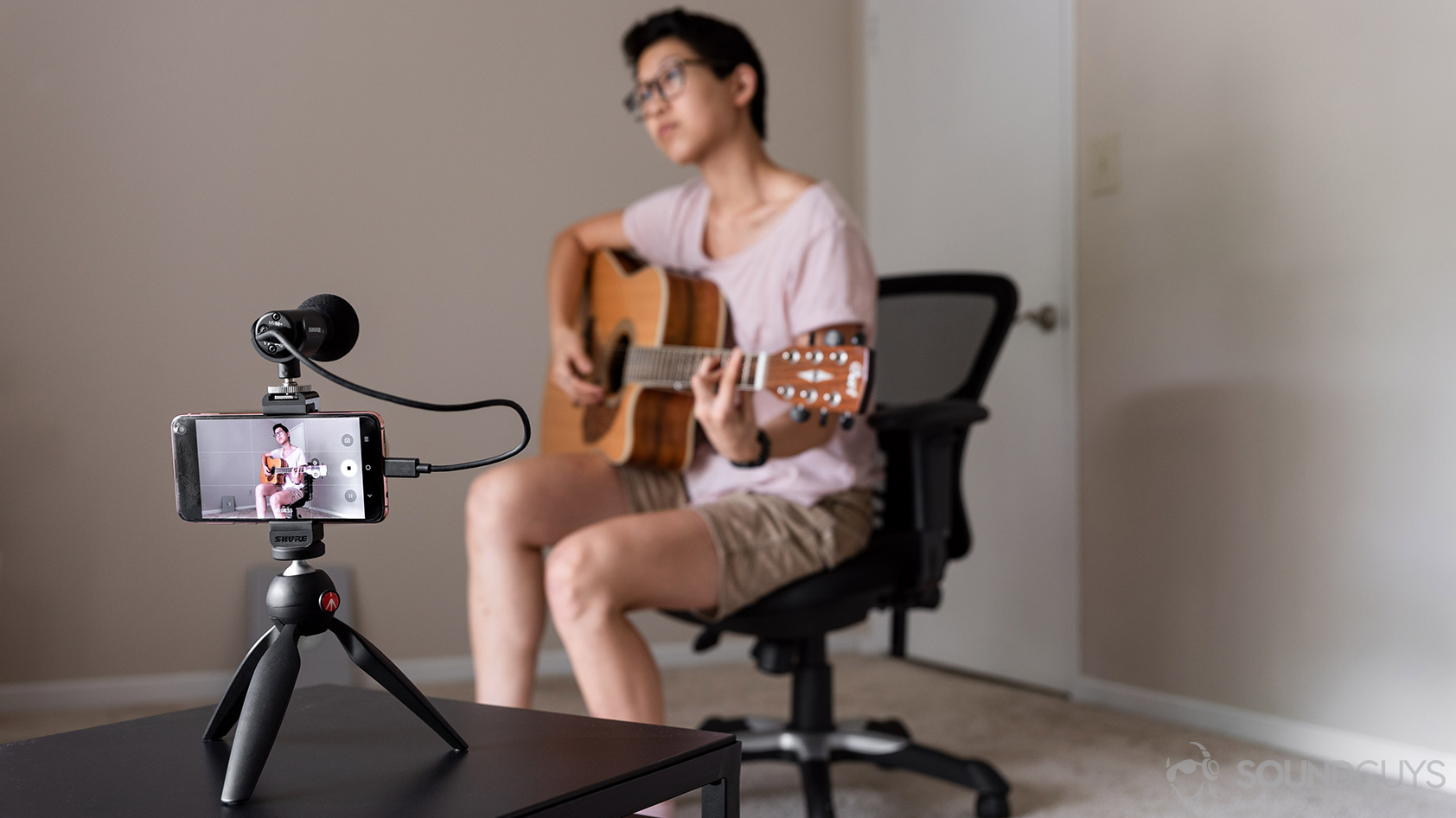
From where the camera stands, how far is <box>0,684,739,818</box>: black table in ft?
2.20

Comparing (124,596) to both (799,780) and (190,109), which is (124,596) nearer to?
(190,109)

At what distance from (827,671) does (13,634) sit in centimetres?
177

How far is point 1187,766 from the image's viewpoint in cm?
192

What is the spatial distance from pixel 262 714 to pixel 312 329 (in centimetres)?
25

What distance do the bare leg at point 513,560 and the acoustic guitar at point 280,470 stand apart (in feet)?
2.63

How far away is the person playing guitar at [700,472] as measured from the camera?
142cm

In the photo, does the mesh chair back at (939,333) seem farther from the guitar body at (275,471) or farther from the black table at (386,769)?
the guitar body at (275,471)

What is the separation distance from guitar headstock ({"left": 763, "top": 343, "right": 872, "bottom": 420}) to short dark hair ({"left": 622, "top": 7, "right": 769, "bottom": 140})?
0.58m

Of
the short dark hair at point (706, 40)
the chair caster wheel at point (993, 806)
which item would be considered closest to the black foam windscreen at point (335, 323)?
the short dark hair at point (706, 40)

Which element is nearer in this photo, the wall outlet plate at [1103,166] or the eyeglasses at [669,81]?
the eyeglasses at [669,81]

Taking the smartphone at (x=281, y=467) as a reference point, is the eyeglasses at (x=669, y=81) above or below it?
above

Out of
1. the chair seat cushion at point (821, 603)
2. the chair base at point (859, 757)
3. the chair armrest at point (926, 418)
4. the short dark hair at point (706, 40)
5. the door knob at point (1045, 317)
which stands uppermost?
the short dark hair at point (706, 40)

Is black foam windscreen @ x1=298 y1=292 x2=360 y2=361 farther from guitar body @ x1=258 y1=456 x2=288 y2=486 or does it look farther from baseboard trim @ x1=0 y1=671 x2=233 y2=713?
baseboard trim @ x1=0 y1=671 x2=233 y2=713

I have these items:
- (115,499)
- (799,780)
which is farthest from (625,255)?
(115,499)
